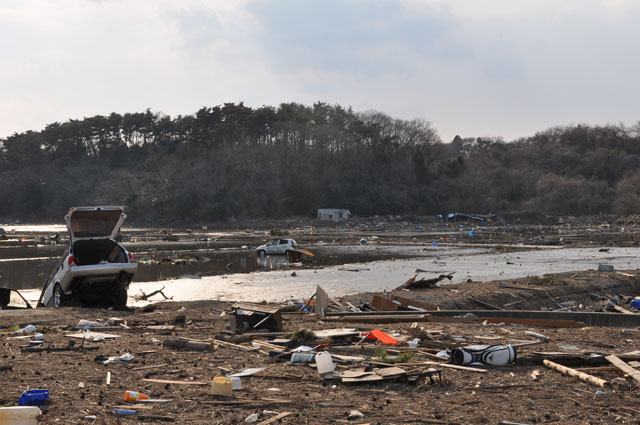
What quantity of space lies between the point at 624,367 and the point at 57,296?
14.3 metres

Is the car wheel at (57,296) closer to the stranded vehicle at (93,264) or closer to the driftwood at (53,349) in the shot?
the stranded vehicle at (93,264)

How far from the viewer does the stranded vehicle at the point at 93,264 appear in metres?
15.7

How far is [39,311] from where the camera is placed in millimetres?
14109

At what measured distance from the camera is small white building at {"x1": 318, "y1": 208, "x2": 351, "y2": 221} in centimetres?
9527

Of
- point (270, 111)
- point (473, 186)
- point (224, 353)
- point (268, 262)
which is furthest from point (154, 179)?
point (224, 353)

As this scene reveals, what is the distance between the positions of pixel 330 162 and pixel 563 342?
104687 millimetres

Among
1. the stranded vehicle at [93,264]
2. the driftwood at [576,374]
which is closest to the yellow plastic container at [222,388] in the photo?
the driftwood at [576,374]

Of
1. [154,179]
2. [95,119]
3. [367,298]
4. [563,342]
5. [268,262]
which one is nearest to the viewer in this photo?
[563,342]

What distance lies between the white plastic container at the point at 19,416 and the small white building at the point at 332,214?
89027mm

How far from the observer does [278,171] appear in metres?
109

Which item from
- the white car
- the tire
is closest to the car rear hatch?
the tire

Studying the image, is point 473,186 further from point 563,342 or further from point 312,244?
point 563,342

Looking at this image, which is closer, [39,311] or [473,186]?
[39,311]

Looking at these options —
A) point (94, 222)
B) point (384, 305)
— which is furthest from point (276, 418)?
point (94, 222)
